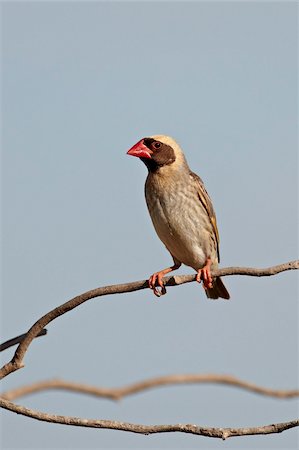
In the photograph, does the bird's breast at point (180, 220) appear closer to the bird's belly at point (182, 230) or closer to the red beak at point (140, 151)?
the bird's belly at point (182, 230)

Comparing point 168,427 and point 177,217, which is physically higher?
point 177,217

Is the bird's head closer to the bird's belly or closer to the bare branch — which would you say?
the bird's belly

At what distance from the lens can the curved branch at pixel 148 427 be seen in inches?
158

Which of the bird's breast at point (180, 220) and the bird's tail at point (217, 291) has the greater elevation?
the bird's breast at point (180, 220)

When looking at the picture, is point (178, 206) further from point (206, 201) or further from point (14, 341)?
point (14, 341)

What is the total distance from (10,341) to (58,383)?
268 centimetres

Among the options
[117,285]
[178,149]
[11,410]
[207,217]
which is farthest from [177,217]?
[11,410]

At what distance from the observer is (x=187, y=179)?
26.7ft

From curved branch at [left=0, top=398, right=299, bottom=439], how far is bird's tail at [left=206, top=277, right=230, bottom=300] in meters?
4.44

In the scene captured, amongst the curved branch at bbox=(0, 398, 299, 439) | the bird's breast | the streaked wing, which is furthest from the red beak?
the curved branch at bbox=(0, 398, 299, 439)

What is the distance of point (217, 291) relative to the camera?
8.60m

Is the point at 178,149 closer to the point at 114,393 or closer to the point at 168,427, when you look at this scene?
the point at 114,393

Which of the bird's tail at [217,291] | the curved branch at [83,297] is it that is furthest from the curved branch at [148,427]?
the bird's tail at [217,291]

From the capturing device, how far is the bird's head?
816cm
